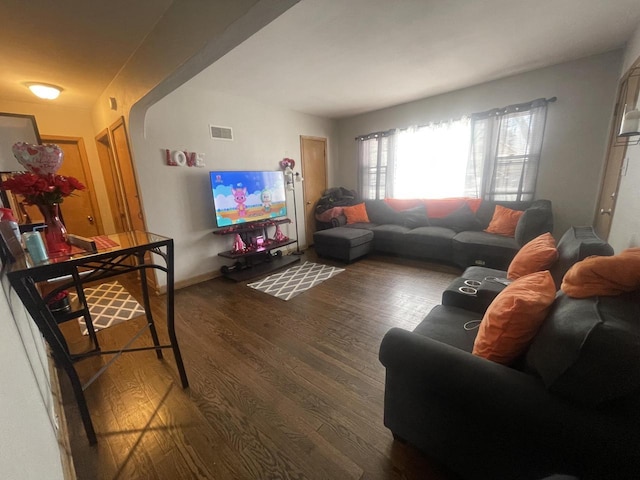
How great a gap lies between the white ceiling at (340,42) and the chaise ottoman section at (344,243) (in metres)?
2.06

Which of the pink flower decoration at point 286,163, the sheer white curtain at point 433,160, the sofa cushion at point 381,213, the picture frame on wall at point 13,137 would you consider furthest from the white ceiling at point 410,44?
the picture frame on wall at point 13,137

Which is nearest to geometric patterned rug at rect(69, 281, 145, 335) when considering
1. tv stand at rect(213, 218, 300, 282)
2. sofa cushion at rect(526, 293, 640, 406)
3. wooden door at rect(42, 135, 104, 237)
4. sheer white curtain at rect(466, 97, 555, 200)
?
tv stand at rect(213, 218, 300, 282)

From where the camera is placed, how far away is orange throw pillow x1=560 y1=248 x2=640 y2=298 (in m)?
0.83

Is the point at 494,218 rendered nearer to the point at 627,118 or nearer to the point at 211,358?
the point at 627,118

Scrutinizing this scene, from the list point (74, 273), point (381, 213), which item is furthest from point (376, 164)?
point (74, 273)

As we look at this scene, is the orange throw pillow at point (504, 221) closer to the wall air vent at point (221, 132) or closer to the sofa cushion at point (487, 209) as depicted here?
the sofa cushion at point (487, 209)

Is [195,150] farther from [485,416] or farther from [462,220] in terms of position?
Result: [462,220]

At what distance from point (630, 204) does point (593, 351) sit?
2.17 metres

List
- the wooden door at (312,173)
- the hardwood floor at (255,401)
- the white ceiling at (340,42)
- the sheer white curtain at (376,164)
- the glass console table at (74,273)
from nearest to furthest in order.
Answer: the glass console table at (74,273), the hardwood floor at (255,401), the white ceiling at (340,42), the sheer white curtain at (376,164), the wooden door at (312,173)

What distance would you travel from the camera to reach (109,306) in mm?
2824

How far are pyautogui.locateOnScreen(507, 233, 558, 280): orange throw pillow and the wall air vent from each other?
11.8 ft

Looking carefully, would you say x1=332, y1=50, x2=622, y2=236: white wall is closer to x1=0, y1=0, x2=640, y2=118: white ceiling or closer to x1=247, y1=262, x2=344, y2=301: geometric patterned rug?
x1=0, y1=0, x2=640, y2=118: white ceiling

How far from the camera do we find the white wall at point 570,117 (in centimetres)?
290

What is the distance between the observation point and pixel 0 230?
3.99 ft
